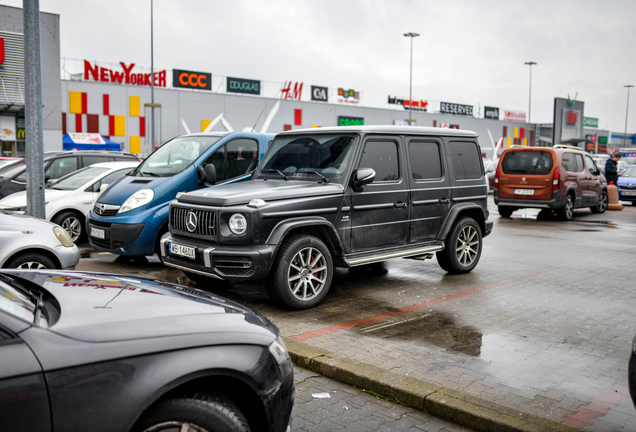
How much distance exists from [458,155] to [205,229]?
3896 mm

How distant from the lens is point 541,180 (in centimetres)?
1498

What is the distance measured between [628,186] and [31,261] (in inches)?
850

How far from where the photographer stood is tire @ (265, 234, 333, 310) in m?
5.86

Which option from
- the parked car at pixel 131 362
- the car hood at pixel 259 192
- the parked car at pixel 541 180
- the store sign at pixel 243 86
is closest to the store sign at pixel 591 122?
the store sign at pixel 243 86

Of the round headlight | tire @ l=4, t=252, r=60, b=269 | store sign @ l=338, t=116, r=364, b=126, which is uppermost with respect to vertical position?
store sign @ l=338, t=116, r=364, b=126

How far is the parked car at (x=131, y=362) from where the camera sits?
2074 mm

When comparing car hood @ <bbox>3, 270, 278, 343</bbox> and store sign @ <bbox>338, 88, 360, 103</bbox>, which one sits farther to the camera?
Answer: store sign @ <bbox>338, 88, 360, 103</bbox>

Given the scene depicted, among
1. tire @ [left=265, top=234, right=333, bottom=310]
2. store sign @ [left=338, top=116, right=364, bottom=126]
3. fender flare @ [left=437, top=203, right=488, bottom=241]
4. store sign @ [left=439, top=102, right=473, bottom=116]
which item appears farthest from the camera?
store sign @ [left=439, top=102, right=473, bottom=116]

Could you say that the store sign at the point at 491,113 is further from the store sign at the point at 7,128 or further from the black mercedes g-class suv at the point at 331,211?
the black mercedes g-class suv at the point at 331,211

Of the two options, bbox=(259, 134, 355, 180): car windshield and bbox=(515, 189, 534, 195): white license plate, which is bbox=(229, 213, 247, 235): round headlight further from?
bbox=(515, 189, 534, 195): white license plate

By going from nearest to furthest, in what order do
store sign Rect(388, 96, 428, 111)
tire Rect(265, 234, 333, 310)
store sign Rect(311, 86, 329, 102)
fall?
1. tire Rect(265, 234, 333, 310)
2. store sign Rect(311, 86, 329, 102)
3. store sign Rect(388, 96, 428, 111)

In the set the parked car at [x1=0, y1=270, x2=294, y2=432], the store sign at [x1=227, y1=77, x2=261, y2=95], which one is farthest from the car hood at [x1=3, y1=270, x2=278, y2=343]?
the store sign at [x1=227, y1=77, x2=261, y2=95]

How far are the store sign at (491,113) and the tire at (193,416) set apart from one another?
2870 inches

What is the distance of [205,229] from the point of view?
5.99 meters
